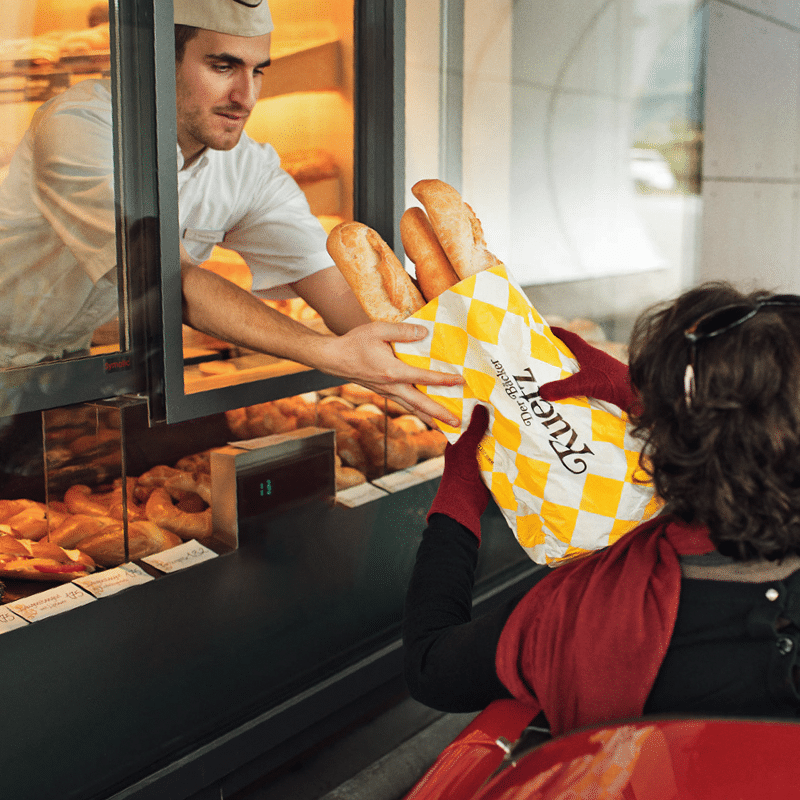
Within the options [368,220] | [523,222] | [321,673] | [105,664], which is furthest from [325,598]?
[523,222]

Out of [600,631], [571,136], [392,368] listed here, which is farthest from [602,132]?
[600,631]

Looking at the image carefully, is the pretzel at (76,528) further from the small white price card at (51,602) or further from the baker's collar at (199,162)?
the baker's collar at (199,162)

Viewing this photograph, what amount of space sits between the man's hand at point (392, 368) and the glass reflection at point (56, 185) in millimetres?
534

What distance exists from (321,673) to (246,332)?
1.02 m

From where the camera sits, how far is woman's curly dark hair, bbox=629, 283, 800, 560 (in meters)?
0.85

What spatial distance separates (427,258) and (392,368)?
0.23 meters

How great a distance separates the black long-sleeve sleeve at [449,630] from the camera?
1.04 metres

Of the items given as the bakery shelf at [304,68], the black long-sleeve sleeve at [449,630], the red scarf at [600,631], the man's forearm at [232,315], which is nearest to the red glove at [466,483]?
the black long-sleeve sleeve at [449,630]

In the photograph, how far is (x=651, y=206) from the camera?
4316 mm

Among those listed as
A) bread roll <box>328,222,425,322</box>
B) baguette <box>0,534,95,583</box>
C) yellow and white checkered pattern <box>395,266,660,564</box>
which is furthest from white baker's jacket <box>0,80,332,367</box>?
yellow and white checkered pattern <box>395,266,660,564</box>

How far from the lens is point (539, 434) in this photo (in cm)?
137

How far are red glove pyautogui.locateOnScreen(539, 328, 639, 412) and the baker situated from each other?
7.8 inches

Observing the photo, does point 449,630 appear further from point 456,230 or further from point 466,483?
point 456,230

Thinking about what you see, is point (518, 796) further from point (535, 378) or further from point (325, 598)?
point (325, 598)
